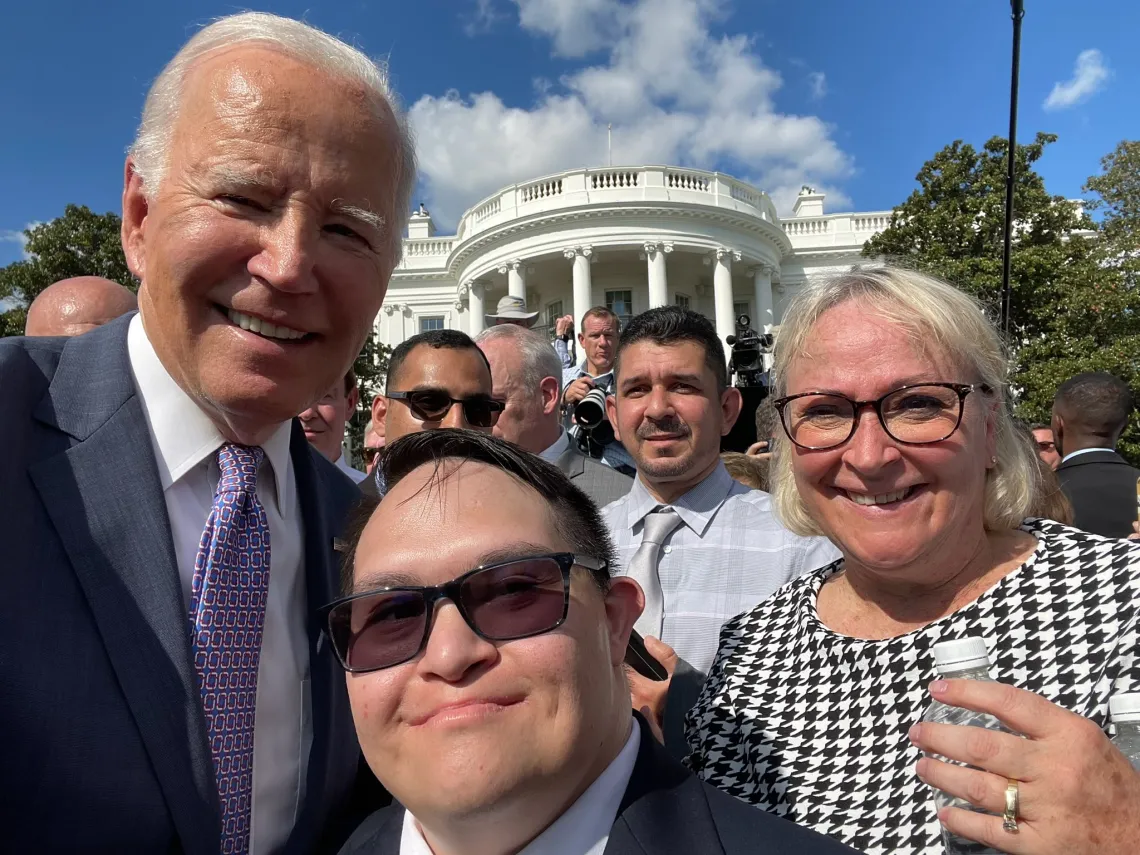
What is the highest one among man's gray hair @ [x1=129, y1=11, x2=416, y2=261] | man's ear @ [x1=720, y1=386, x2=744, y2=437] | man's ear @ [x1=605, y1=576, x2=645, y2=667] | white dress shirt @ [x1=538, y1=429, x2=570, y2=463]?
man's gray hair @ [x1=129, y1=11, x2=416, y2=261]

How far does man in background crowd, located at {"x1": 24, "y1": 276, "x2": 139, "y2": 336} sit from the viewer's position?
4480 mm

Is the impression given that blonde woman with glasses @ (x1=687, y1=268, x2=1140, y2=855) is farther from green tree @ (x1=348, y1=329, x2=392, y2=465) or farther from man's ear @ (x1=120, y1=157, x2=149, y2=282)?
green tree @ (x1=348, y1=329, x2=392, y2=465)

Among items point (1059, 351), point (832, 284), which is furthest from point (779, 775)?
point (1059, 351)

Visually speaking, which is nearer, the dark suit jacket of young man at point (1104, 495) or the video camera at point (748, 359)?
the dark suit jacket of young man at point (1104, 495)

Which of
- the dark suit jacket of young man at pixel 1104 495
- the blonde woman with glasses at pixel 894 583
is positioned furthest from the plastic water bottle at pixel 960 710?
the dark suit jacket of young man at pixel 1104 495

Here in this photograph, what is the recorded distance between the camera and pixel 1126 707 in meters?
1.35

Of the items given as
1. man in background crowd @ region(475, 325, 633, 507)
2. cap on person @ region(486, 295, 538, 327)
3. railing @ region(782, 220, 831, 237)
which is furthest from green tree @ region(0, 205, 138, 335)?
railing @ region(782, 220, 831, 237)

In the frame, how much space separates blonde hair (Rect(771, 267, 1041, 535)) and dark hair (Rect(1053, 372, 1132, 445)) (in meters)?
4.41

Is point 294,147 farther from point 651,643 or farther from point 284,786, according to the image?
point 651,643

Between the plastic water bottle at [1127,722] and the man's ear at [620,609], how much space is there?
0.85 meters

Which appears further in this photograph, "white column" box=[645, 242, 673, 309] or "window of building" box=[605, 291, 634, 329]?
"window of building" box=[605, 291, 634, 329]

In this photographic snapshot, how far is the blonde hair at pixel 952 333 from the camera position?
2188mm

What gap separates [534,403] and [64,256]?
20.3m

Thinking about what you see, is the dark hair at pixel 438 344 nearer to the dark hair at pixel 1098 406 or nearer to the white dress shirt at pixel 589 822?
the white dress shirt at pixel 589 822
